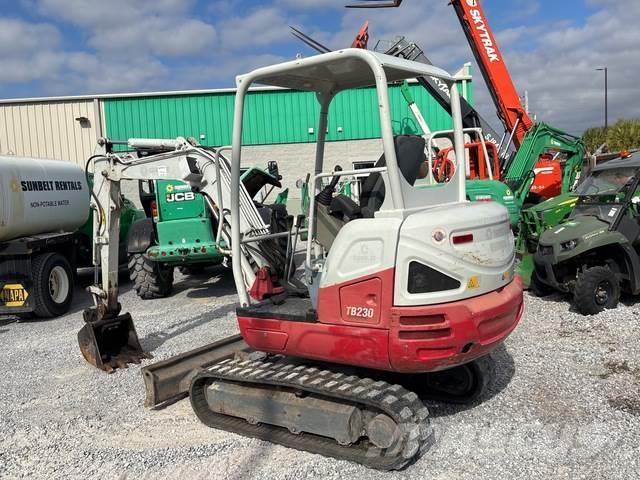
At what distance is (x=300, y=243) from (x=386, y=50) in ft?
36.6

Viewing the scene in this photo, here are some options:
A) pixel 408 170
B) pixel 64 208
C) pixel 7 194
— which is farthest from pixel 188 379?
pixel 64 208

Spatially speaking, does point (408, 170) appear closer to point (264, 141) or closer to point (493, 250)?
point (493, 250)

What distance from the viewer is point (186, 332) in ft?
23.6

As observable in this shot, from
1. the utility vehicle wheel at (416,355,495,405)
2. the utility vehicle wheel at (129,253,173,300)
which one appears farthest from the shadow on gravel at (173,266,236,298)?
the utility vehicle wheel at (416,355,495,405)

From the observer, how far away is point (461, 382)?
176 inches

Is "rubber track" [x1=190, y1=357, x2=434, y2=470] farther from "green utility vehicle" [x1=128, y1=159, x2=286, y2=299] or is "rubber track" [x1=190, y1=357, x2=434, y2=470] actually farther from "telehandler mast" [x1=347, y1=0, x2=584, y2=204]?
"telehandler mast" [x1=347, y1=0, x2=584, y2=204]

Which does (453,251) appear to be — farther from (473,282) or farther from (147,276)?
(147,276)

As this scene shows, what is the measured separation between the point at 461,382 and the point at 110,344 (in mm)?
3586

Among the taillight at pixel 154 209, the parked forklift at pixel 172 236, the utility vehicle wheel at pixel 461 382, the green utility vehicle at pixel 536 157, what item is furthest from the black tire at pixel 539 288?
the taillight at pixel 154 209

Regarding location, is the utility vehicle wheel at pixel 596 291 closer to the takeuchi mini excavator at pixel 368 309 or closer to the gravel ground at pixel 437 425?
the gravel ground at pixel 437 425

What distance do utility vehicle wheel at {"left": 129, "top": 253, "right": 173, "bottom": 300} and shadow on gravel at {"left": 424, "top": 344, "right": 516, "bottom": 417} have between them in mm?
5794

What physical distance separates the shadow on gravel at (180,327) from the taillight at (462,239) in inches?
164

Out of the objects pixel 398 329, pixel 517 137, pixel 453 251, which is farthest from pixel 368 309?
pixel 517 137

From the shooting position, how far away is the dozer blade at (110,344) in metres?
5.78
